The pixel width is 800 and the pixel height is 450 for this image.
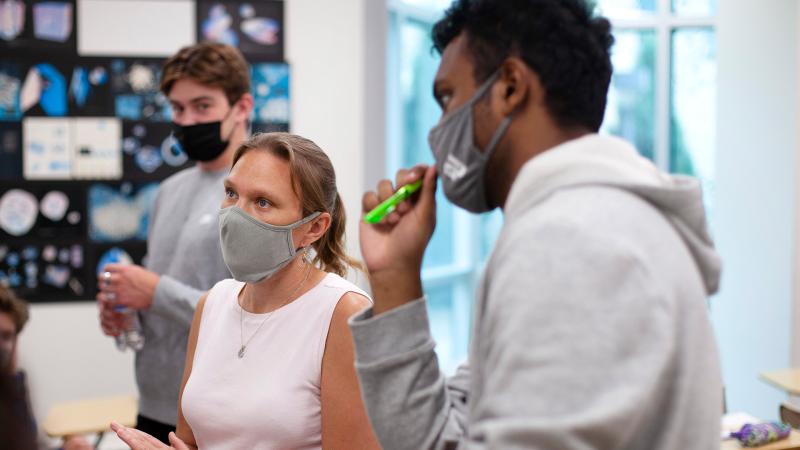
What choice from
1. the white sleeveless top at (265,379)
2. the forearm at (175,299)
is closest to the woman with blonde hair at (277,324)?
the white sleeveless top at (265,379)

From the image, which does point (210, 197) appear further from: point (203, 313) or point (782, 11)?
point (782, 11)

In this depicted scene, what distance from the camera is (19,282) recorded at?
4.33 meters

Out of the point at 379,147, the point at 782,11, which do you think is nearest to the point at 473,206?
the point at 379,147

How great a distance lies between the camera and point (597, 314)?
0.87 m

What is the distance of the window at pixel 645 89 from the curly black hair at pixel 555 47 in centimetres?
511

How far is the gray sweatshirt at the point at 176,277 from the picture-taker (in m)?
2.32

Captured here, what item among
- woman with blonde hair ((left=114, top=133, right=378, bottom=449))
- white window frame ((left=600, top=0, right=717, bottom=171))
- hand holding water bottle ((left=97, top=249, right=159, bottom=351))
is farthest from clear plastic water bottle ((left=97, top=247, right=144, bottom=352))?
white window frame ((left=600, top=0, right=717, bottom=171))

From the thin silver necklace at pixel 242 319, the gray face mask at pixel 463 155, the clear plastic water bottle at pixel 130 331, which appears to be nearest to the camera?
the gray face mask at pixel 463 155

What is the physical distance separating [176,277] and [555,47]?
1.67m

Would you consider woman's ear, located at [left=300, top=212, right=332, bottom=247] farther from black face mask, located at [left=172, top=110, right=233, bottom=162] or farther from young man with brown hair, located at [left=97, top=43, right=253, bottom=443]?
black face mask, located at [left=172, top=110, right=233, bottom=162]

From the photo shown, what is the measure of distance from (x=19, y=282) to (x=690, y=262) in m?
Result: 4.05

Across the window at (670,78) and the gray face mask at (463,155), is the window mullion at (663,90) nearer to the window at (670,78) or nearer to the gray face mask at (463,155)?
the window at (670,78)

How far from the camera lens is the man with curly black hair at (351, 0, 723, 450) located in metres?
0.87

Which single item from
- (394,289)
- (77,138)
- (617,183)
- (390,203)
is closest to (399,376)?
(394,289)
